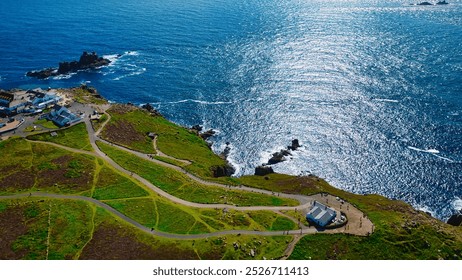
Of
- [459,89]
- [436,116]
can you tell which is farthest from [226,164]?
[459,89]

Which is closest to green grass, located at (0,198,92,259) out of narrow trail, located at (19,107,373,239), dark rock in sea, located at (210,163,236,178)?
narrow trail, located at (19,107,373,239)

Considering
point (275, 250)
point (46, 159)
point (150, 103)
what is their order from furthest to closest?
point (150, 103)
point (46, 159)
point (275, 250)

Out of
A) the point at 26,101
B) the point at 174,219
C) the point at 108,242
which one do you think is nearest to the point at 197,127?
the point at 26,101

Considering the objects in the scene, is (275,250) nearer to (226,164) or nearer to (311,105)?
(226,164)

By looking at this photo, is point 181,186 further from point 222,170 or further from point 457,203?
point 457,203

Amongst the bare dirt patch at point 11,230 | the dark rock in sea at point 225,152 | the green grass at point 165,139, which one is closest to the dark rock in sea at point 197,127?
the green grass at point 165,139

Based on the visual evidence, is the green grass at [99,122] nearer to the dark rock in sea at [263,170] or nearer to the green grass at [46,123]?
the green grass at [46,123]
